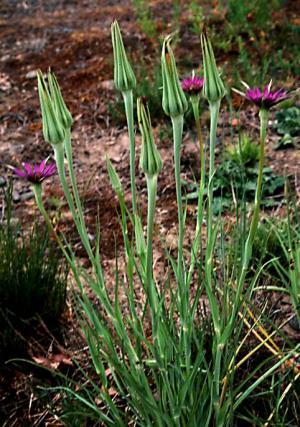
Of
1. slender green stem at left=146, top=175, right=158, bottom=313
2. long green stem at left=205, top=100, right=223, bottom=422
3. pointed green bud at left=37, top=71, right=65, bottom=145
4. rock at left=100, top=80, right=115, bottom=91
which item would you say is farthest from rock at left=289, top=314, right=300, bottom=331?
rock at left=100, top=80, right=115, bottom=91

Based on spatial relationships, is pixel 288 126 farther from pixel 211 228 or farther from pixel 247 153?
pixel 211 228

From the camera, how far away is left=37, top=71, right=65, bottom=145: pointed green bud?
1.36 meters

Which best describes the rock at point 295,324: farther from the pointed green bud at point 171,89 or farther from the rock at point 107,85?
the rock at point 107,85

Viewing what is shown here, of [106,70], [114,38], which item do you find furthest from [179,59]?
[114,38]

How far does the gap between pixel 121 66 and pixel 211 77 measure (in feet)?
0.67

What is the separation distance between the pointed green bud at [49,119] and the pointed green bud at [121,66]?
0.61 feet

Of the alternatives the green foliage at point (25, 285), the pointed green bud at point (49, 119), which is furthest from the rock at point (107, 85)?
the pointed green bud at point (49, 119)

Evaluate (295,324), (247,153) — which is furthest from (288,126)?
(295,324)

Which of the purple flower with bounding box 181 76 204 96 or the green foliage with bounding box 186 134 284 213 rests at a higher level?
the purple flower with bounding box 181 76 204 96

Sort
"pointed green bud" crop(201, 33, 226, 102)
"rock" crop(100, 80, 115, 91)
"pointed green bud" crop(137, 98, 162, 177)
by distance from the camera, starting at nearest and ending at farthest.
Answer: "pointed green bud" crop(137, 98, 162, 177)
"pointed green bud" crop(201, 33, 226, 102)
"rock" crop(100, 80, 115, 91)

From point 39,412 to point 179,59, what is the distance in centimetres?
295

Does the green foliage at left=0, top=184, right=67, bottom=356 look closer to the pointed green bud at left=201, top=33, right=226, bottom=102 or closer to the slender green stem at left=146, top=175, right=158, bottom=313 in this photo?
the slender green stem at left=146, top=175, right=158, bottom=313

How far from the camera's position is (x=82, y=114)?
404 centimetres

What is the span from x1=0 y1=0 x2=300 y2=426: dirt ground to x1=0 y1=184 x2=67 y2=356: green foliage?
0.41 feet
